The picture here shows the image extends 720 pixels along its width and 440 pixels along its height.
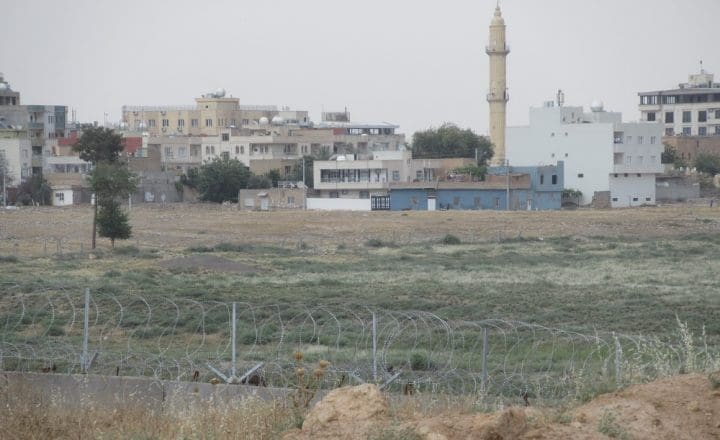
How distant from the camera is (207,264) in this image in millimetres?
40719

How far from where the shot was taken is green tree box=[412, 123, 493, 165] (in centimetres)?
10531

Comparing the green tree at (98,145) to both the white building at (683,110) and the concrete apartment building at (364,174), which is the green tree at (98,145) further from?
the white building at (683,110)

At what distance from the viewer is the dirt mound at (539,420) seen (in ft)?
33.9

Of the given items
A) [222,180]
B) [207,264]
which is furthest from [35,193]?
[207,264]

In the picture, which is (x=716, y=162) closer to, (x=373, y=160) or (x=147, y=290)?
(x=373, y=160)

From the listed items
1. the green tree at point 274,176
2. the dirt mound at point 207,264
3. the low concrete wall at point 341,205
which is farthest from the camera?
the green tree at point 274,176

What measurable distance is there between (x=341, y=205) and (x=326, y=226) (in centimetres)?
1755

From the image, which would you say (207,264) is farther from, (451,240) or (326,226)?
(326,226)

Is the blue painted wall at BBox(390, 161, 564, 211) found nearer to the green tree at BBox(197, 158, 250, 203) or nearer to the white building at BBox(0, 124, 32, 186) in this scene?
the green tree at BBox(197, 158, 250, 203)

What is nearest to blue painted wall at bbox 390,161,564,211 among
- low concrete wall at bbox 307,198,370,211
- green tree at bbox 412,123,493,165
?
low concrete wall at bbox 307,198,370,211

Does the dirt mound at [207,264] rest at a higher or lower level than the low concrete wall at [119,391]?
lower

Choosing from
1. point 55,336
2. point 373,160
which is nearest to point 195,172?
point 373,160

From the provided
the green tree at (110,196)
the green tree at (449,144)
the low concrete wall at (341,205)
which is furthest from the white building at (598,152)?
the green tree at (110,196)

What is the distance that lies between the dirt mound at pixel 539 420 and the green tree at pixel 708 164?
338 feet
